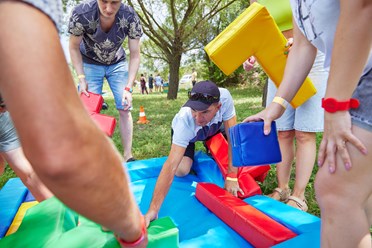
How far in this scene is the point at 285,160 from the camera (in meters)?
2.20

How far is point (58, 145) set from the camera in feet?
1.40

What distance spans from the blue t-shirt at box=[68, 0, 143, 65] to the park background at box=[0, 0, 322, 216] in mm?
185

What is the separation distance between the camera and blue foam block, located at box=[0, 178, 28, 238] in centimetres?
188

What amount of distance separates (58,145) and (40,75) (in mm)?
97

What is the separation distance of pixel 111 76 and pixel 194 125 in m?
1.24

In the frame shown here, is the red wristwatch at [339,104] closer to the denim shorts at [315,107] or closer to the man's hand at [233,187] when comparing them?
the denim shorts at [315,107]

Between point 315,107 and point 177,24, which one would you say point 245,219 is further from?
point 177,24

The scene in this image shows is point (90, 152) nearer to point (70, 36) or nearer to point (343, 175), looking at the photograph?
point (343, 175)

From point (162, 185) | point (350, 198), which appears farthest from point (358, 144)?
point (162, 185)

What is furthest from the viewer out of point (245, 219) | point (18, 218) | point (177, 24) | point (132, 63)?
point (177, 24)

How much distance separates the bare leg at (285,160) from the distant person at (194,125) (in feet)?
1.00

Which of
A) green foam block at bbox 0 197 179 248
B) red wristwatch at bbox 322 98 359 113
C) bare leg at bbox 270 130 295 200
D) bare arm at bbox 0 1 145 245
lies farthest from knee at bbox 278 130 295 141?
bare arm at bbox 0 1 145 245

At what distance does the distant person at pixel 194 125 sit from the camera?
6.04ft

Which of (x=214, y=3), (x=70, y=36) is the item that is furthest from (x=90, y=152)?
(x=214, y=3)
